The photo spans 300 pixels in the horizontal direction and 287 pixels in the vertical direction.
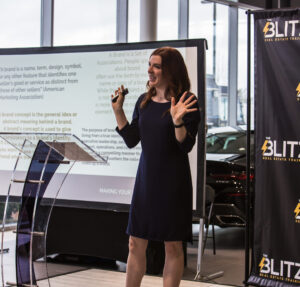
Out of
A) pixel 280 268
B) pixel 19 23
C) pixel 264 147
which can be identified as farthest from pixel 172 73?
pixel 19 23

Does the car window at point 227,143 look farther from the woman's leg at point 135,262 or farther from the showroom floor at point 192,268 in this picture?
the woman's leg at point 135,262

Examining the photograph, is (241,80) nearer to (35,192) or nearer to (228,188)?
(228,188)

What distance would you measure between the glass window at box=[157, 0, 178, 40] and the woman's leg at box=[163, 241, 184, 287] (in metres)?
5.88

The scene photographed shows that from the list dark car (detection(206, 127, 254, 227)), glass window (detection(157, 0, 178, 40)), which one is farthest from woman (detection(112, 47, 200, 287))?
glass window (detection(157, 0, 178, 40))

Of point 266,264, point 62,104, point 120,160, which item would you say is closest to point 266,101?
point 266,264

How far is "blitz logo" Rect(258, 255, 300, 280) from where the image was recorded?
390cm

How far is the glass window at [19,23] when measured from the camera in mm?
6605

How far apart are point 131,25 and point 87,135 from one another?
3.20 meters

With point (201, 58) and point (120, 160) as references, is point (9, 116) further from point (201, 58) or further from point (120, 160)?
point (201, 58)

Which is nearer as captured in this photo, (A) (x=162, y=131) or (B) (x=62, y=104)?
(A) (x=162, y=131)

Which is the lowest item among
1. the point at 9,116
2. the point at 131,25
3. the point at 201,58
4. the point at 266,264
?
the point at 266,264

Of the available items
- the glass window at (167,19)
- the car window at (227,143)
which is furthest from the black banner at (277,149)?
the glass window at (167,19)

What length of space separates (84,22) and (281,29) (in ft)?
12.7

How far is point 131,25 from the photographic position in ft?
26.1
